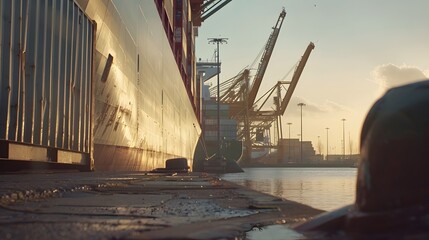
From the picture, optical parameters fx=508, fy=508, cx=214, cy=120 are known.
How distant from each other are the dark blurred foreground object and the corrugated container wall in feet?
16.3

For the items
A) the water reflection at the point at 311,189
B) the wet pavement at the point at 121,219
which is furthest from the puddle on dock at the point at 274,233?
the water reflection at the point at 311,189

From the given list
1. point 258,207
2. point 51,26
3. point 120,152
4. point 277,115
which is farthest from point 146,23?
point 277,115

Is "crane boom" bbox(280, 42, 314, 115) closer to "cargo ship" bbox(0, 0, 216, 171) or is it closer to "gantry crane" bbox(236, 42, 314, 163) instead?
"gantry crane" bbox(236, 42, 314, 163)

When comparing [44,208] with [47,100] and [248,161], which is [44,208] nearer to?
[47,100]

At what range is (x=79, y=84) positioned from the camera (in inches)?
356

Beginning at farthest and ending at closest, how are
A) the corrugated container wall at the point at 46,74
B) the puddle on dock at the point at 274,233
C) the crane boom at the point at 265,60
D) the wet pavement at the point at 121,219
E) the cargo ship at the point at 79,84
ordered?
the crane boom at the point at 265,60 < the cargo ship at the point at 79,84 < the corrugated container wall at the point at 46,74 < the puddle on dock at the point at 274,233 < the wet pavement at the point at 121,219

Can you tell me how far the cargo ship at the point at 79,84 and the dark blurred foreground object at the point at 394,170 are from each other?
4.97 meters

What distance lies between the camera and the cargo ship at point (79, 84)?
248 inches

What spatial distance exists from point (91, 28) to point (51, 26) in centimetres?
253

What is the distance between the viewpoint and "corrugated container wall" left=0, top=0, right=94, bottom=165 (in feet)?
20.0

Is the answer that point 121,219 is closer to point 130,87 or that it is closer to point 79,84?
point 79,84

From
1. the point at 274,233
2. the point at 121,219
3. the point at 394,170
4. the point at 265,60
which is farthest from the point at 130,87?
the point at 265,60

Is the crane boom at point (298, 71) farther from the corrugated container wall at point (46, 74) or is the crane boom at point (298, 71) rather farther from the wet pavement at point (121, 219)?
the wet pavement at point (121, 219)

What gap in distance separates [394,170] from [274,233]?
760mm
